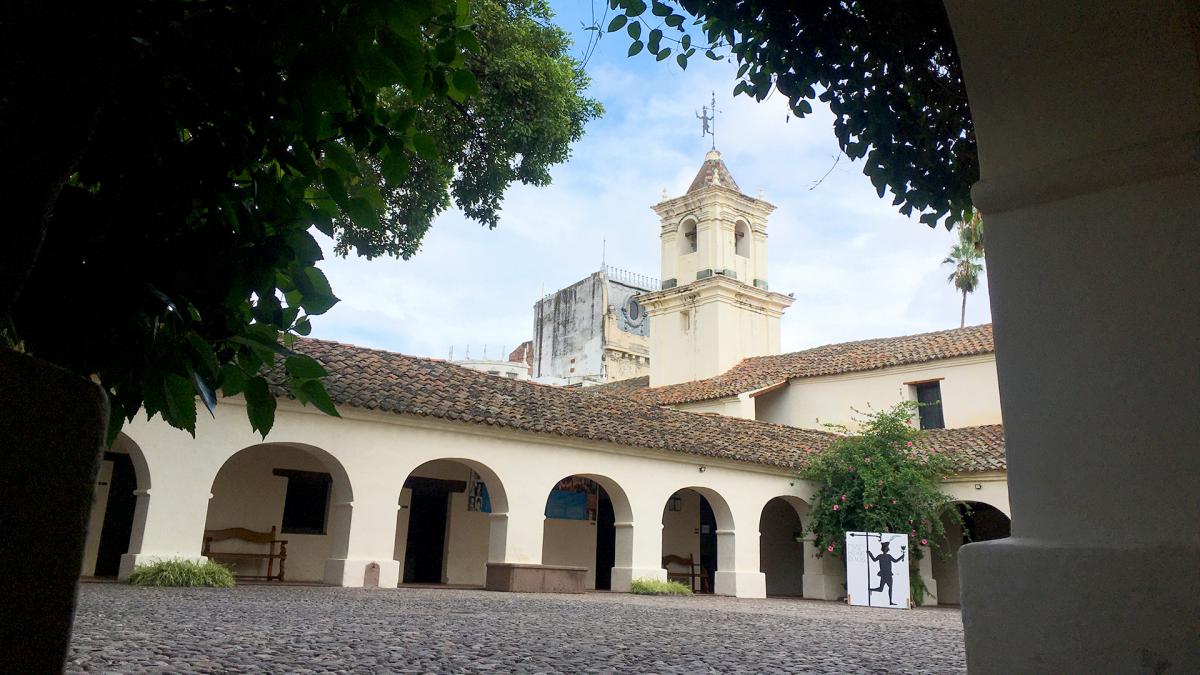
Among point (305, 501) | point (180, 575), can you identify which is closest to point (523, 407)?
point (305, 501)

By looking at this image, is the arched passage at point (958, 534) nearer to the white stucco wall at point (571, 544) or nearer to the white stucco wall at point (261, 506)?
the white stucco wall at point (571, 544)

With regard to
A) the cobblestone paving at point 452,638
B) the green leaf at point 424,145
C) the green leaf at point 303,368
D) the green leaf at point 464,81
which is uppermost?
the green leaf at point 464,81

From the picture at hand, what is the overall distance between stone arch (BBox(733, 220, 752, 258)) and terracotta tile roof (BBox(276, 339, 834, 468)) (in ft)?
32.4

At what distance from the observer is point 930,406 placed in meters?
21.8

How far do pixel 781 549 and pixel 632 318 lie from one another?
21.2 m

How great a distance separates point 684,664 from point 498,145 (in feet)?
23.0

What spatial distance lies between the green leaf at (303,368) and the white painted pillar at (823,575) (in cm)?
1765

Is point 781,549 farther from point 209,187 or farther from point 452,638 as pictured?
point 209,187

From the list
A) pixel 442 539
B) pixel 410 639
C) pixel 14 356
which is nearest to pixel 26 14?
pixel 14 356

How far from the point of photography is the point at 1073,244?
219 centimetres

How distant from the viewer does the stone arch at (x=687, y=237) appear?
2802 centimetres

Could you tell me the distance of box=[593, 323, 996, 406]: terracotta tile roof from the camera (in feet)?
70.3

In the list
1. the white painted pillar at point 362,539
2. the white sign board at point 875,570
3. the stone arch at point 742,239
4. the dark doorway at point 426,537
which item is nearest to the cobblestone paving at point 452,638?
the white painted pillar at point 362,539

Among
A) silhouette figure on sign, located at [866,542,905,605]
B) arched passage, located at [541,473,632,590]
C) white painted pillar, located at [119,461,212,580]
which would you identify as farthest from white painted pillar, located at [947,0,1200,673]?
arched passage, located at [541,473,632,590]
